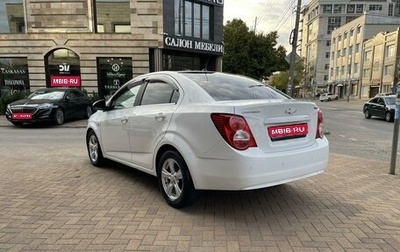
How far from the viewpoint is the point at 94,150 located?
20.5 ft

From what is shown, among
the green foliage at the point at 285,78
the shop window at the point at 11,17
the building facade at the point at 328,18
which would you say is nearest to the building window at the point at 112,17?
the shop window at the point at 11,17

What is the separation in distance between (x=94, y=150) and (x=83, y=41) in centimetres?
1532

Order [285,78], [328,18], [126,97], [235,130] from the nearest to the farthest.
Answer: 1. [235,130]
2. [126,97]
3. [285,78]
4. [328,18]

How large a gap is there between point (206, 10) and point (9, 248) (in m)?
21.5

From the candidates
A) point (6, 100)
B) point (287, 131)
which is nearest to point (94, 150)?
point (287, 131)

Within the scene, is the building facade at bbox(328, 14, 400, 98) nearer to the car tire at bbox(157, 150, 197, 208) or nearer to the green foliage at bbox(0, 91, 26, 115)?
the green foliage at bbox(0, 91, 26, 115)

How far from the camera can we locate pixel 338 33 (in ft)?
247

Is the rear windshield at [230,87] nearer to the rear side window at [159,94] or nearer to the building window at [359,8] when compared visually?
the rear side window at [159,94]

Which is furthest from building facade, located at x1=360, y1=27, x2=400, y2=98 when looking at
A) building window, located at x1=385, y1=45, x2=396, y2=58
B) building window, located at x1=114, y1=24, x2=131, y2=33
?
building window, located at x1=114, y1=24, x2=131, y2=33

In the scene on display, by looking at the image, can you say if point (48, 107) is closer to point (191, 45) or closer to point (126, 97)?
point (126, 97)

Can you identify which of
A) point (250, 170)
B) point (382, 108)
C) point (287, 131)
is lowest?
point (382, 108)

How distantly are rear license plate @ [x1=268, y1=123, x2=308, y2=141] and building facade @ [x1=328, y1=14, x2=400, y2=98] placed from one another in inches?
2351

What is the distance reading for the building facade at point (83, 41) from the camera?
1955cm

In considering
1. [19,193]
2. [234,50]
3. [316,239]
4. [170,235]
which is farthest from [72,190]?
[234,50]
